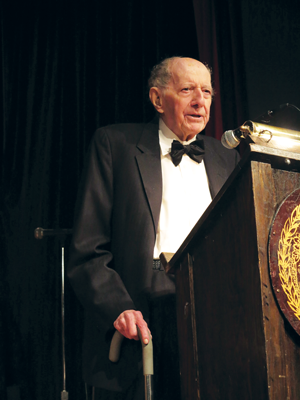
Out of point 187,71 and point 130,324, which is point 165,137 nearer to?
point 187,71

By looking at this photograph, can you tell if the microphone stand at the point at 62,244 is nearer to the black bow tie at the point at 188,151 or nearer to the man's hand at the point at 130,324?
the black bow tie at the point at 188,151

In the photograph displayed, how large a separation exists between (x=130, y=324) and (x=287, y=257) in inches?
20.9

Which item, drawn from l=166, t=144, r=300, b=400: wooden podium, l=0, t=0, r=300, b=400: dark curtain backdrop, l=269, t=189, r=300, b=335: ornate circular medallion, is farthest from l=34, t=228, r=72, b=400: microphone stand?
l=269, t=189, r=300, b=335: ornate circular medallion

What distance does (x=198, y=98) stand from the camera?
1.89 metres

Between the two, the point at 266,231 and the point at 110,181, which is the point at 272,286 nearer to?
the point at 266,231

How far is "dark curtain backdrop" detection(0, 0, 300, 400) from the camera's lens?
2.50 metres

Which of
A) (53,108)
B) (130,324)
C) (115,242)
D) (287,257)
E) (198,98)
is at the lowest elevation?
(130,324)

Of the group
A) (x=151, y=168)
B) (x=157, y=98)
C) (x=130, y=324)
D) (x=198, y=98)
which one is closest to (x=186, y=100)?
(x=198, y=98)

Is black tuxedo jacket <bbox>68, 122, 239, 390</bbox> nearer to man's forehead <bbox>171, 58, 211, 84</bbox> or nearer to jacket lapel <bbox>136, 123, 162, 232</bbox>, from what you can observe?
jacket lapel <bbox>136, 123, 162, 232</bbox>

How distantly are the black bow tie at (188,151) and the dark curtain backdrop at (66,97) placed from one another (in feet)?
2.55

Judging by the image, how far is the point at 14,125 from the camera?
110 inches

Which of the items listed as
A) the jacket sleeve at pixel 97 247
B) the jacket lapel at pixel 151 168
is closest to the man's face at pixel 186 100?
the jacket lapel at pixel 151 168

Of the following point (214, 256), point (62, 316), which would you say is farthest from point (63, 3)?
point (214, 256)

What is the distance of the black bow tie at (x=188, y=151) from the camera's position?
1.78 meters
